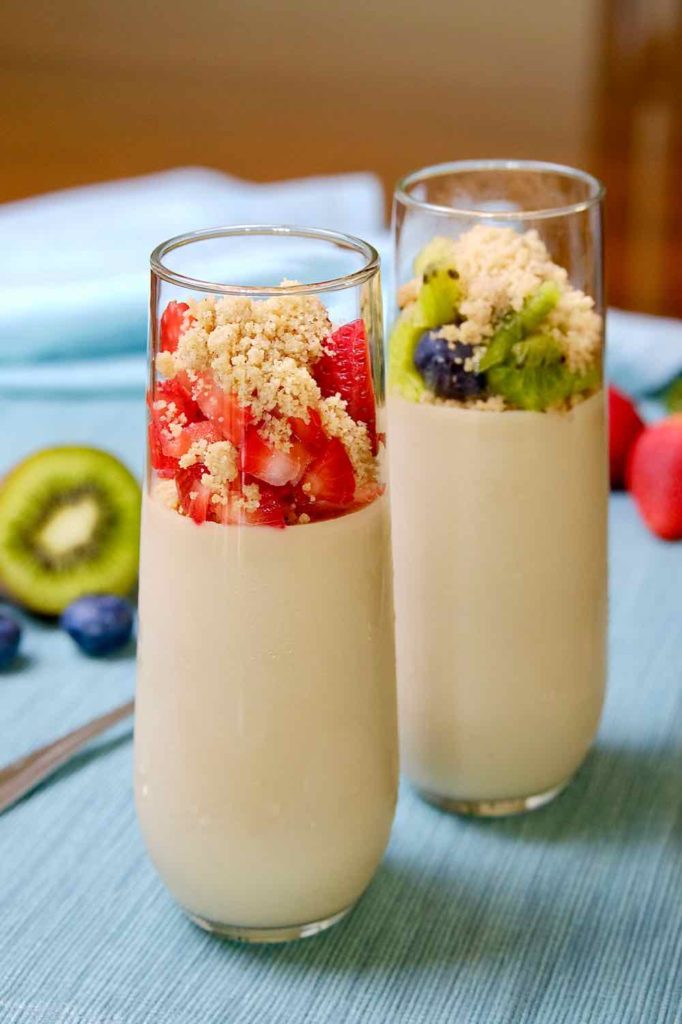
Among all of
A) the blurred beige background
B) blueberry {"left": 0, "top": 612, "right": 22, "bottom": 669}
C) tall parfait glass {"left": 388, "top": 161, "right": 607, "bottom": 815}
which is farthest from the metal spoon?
the blurred beige background

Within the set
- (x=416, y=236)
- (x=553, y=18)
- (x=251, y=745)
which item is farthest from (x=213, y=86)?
(x=251, y=745)

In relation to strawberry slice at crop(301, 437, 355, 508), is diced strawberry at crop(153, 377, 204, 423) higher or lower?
higher

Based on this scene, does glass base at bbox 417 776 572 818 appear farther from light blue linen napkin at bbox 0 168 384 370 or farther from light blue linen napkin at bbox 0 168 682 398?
light blue linen napkin at bbox 0 168 384 370

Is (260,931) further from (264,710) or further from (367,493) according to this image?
(367,493)

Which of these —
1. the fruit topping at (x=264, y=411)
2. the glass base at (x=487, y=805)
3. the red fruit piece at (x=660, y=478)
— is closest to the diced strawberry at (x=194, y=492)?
the fruit topping at (x=264, y=411)

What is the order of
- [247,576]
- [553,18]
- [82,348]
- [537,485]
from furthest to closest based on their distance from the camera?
[553,18] < [82,348] < [537,485] < [247,576]

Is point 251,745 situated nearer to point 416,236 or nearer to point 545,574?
point 545,574
